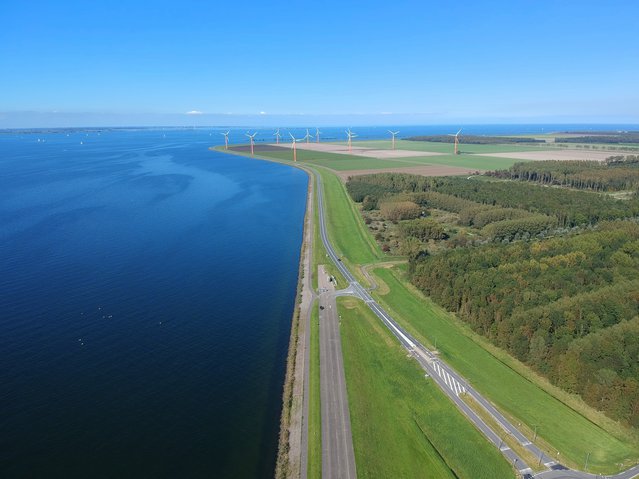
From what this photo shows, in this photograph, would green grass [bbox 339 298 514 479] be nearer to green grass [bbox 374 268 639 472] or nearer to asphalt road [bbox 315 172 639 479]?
asphalt road [bbox 315 172 639 479]

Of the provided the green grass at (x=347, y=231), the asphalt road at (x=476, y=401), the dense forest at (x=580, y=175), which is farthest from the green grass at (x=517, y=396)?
the dense forest at (x=580, y=175)

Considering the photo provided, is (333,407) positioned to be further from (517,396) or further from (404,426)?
(517,396)

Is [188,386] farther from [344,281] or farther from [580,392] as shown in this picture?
[580,392]

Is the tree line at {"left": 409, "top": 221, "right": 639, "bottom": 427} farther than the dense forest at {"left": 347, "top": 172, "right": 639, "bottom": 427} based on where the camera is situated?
No

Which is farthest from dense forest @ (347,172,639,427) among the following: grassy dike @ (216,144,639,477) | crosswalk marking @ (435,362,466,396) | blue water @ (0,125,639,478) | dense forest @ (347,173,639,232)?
blue water @ (0,125,639,478)

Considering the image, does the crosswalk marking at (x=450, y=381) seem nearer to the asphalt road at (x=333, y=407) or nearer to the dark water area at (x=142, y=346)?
the asphalt road at (x=333, y=407)

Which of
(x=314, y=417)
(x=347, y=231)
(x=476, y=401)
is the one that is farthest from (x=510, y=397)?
(x=347, y=231)

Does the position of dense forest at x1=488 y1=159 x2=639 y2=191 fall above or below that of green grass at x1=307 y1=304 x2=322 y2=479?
above
